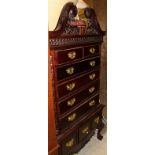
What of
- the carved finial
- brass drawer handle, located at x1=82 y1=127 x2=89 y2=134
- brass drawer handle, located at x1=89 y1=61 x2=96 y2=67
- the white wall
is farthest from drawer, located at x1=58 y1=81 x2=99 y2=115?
the white wall

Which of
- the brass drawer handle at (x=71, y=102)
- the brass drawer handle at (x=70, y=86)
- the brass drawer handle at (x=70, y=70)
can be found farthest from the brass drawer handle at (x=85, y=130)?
the brass drawer handle at (x=70, y=70)

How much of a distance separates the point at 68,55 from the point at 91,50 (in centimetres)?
48

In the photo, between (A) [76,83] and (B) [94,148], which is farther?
(B) [94,148]

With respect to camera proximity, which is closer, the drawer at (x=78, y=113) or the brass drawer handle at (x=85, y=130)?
the drawer at (x=78, y=113)

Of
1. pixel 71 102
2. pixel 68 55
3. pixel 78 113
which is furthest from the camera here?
pixel 78 113

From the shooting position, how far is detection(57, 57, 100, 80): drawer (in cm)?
183

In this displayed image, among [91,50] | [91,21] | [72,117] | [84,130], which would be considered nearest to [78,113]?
[72,117]

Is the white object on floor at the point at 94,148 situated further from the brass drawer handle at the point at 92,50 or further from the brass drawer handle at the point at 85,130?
the brass drawer handle at the point at 92,50

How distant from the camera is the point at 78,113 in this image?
2160 millimetres

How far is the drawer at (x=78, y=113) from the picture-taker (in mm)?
1952

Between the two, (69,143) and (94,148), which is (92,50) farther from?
(94,148)

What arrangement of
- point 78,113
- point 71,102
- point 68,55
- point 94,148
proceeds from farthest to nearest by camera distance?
1. point 94,148
2. point 78,113
3. point 71,102
4. point 68,55
